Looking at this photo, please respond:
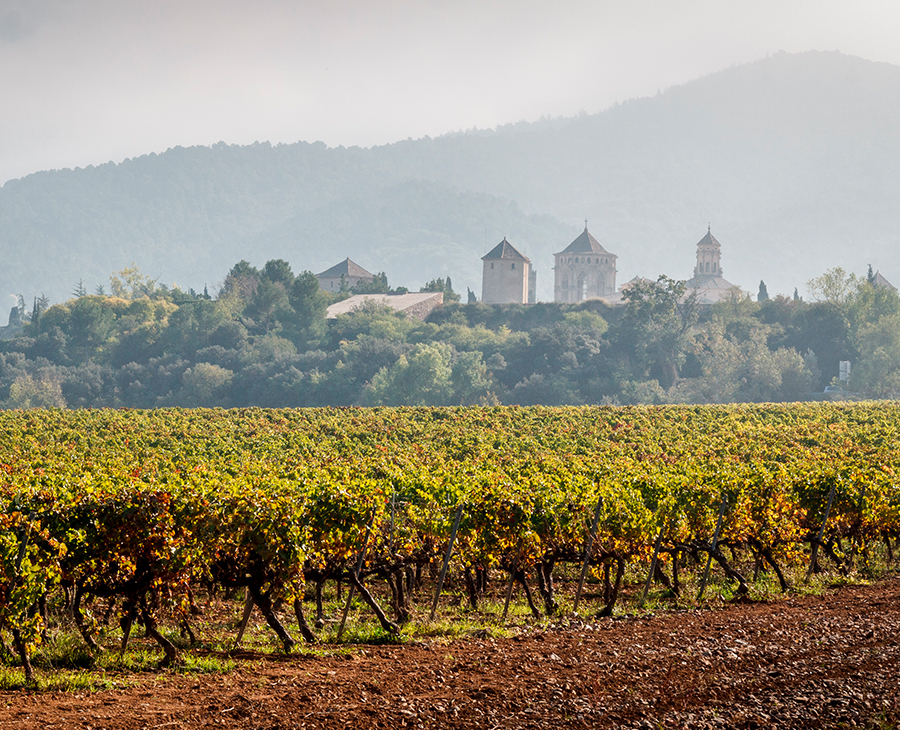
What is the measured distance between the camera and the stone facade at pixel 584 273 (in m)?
144

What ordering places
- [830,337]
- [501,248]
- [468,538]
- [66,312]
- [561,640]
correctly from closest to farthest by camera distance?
[561,640] → [468,538] → [830,337] → [66,312] → [501,248]

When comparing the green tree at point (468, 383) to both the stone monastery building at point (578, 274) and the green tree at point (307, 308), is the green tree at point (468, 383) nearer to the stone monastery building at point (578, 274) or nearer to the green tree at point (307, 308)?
the green tree at point (307, 308)

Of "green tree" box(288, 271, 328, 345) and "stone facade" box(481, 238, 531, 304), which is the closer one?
"green tree" box(288, 271, 328, 345)

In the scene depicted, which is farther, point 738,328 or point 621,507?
point 738,328

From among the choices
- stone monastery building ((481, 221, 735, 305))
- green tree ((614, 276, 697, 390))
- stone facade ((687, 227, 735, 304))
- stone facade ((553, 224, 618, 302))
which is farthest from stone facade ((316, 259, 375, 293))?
green tree ((614, 276, 697, 390))

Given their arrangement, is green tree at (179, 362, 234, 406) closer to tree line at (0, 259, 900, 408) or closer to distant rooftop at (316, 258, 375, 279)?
tree line at (0, 259, 900, 408)

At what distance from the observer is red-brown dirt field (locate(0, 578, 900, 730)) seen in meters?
7.23

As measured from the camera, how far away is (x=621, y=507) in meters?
12.1

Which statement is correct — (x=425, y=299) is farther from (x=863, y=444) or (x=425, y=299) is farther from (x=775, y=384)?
(x=863, y=444)

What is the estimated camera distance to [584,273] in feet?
474

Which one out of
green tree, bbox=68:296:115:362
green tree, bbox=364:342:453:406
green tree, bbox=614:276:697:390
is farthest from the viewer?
green tree, bbox=68:296:115:362

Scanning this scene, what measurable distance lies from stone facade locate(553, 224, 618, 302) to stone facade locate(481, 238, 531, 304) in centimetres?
1700

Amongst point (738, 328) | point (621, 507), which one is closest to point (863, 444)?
point (621, 507)

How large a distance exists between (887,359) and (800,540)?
7831cm
